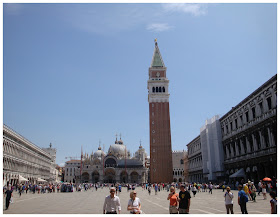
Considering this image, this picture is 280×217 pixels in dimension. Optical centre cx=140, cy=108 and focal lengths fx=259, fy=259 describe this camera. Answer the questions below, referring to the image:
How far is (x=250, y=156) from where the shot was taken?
104 feet

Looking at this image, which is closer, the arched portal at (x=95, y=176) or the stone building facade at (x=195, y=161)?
the stone building facade at (x=195, y=161)

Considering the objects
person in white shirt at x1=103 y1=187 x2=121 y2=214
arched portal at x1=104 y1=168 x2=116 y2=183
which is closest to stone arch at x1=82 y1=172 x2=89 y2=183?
arched portal at x1=104 y1=168 x2=116 y2=183

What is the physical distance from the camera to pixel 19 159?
166ft

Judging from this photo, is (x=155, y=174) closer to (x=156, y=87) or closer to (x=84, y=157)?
(x=156, y=87)

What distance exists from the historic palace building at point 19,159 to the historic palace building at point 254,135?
105 feet

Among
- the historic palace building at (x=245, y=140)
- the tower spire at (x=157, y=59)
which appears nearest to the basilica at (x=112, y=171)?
the tower spire at (x=157, y=59)

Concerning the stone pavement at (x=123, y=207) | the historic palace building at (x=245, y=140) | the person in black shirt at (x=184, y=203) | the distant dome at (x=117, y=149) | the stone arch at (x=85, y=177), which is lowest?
the stone pavement at (x=123, y=207)

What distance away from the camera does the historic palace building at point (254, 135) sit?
26625mm

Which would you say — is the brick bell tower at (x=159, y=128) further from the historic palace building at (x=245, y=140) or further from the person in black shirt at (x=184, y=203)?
the person in black shirt at (x=184, y=203)

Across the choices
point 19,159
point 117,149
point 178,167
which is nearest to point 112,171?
point 117,149

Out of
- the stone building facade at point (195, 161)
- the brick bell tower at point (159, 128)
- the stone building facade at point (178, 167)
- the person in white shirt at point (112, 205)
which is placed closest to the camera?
the person in white shirt at point (112, 205)

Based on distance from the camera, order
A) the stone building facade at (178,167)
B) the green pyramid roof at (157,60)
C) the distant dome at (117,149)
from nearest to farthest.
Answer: the green pyramid roof at (157,60)
the stone building facade at (178,167)
the distant dome at (117,149)

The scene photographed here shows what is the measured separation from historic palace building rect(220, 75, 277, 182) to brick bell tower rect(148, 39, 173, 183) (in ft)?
89.4

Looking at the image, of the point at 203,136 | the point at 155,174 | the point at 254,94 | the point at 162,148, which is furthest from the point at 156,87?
the point at 254,94
